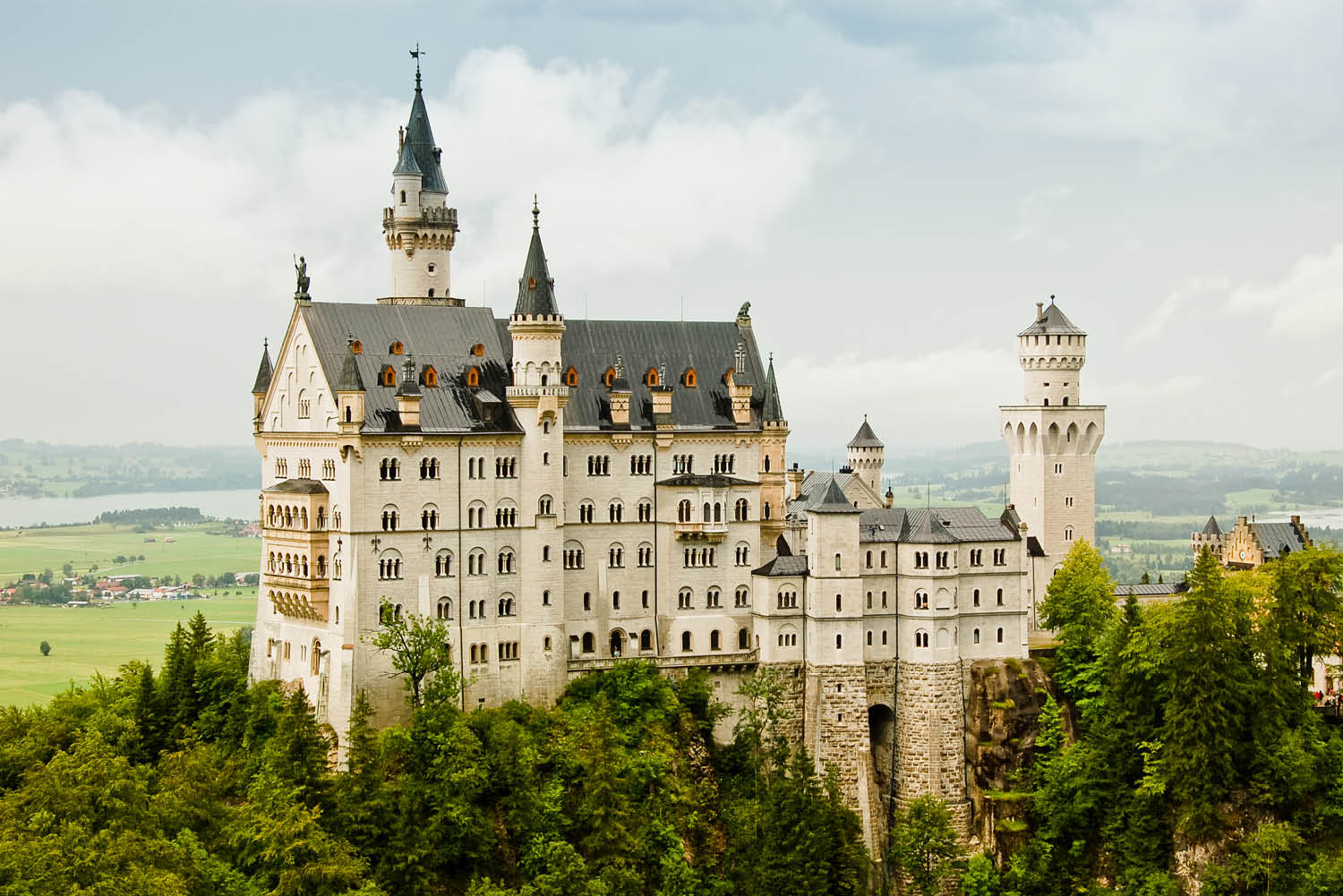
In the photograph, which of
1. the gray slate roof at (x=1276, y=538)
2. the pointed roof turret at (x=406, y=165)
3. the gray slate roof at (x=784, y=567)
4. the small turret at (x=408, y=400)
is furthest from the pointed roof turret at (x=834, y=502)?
the gray slate roof at (x=1276, y=538)

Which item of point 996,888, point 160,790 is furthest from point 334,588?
point 996,888

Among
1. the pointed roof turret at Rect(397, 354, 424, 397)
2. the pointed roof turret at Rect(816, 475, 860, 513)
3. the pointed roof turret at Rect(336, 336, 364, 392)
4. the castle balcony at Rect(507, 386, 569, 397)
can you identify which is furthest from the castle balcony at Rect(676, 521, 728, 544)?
the pointed roof turret at Rect(336, 336, 364, 392)

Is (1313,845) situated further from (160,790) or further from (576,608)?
(160,790)

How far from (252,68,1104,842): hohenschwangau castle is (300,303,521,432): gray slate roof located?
0.13m

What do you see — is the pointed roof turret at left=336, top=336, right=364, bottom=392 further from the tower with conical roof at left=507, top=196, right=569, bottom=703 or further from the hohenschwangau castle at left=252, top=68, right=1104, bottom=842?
the tower with conical roof at left=507, top=196, right=569, bottom=703

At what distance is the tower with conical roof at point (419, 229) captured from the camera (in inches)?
4232

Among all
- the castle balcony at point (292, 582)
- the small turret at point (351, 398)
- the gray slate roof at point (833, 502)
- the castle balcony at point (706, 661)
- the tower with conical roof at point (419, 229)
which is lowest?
the castle balcony at point (706, 661)

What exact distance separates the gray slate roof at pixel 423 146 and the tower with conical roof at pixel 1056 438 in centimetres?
3951

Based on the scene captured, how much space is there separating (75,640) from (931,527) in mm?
103573

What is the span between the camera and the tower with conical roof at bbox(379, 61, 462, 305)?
108m

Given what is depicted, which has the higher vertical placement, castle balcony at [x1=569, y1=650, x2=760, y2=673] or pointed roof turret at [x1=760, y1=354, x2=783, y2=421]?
pointed roof turret at [x1=760, y1=354, x2=783, y2=421]

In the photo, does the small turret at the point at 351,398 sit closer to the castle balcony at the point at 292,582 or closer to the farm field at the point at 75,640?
the castle balcony at the point at 292,582

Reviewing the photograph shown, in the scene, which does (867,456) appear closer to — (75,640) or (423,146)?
(423,146)

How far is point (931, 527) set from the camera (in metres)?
101
